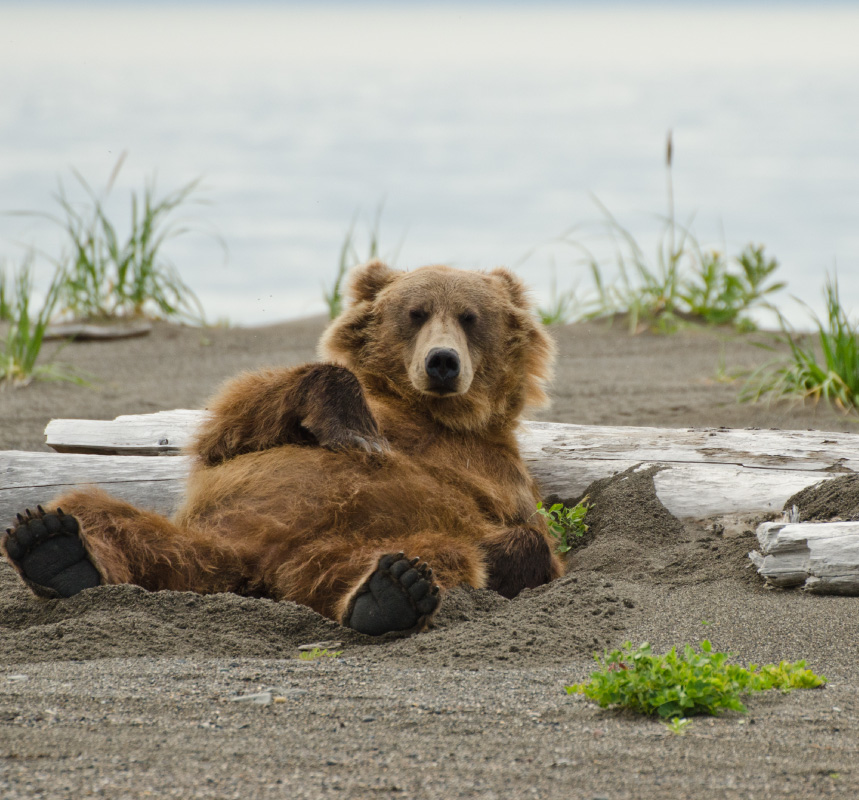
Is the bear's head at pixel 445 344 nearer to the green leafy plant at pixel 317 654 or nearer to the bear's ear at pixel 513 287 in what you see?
the bear's ear at pixel 513 287

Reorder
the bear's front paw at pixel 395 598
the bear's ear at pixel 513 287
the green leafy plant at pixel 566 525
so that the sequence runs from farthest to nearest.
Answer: the bear's ear at pixel 513 287 → the green leafy plant at pixel 566 525 → the bear's front paw at pixel 395 598

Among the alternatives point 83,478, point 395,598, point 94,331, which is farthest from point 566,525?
point 94,331

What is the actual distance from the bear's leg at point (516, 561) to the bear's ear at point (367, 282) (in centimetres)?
143

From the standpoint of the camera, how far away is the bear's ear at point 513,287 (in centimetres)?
482

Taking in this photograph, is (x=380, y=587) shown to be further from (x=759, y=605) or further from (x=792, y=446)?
(x=792, y=446)

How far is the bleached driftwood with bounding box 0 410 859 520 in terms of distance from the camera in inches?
183

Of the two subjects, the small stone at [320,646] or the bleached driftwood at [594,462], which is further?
the bleached driftwood at [594,462]

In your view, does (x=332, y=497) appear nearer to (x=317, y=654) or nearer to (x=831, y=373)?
(x=317, y=654)

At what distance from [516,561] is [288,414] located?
1.10 metres

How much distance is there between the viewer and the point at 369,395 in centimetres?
443

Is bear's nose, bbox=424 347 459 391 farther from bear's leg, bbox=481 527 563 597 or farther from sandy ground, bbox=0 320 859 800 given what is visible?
sandy ground, bbox=0 320 859 800

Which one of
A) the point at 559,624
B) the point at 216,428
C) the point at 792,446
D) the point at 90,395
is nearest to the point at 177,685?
the point at 559,624

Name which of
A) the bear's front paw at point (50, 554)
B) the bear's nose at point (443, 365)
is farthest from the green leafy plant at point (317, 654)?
the bear's nose at point (443, 365)

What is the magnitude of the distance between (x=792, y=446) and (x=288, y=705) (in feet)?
11.0
